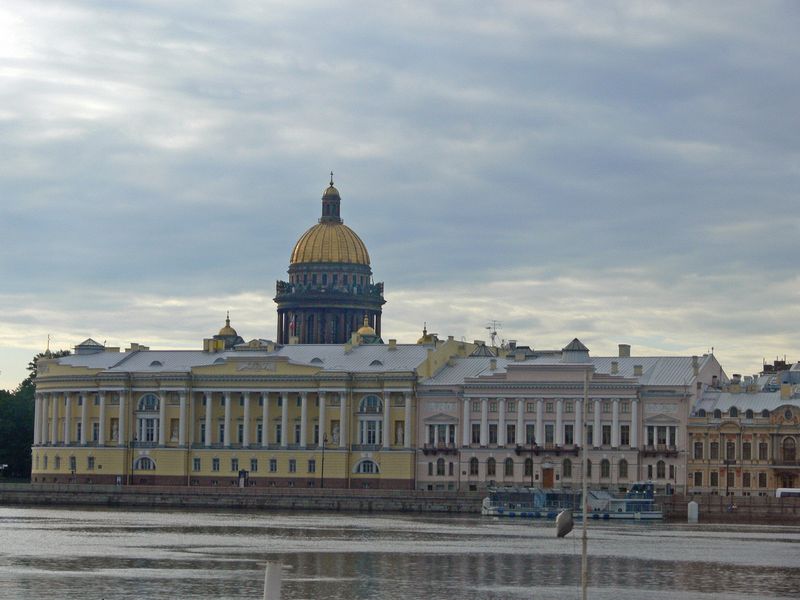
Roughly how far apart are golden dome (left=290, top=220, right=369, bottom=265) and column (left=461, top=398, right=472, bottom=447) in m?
41.6

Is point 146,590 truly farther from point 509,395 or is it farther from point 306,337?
point 306,337

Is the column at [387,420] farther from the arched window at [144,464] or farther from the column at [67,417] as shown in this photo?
the column at [67,417]

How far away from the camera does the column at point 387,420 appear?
131 m

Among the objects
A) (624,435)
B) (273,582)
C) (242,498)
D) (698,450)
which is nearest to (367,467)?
(242,498)

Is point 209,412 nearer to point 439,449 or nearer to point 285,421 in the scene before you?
point 285,421

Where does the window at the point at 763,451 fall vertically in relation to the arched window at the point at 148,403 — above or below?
below

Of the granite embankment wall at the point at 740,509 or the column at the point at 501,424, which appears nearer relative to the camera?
the granite embankment wall at the point at 740,509

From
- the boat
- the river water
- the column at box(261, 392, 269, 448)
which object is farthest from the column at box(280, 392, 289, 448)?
the river water

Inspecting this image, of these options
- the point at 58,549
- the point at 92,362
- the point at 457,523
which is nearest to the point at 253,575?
the point at 58,549

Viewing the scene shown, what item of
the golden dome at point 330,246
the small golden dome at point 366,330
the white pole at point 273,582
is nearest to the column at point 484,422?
the small golden dome at point 366,330

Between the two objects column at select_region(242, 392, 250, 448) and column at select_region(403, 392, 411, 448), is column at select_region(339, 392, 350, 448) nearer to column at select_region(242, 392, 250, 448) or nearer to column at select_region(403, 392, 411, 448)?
column at select_region(403, 392, 411, 448)

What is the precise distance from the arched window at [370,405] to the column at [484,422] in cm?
731

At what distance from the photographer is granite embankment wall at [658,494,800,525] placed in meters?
107

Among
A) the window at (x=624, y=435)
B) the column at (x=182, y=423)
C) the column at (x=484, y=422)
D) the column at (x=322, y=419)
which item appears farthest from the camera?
the column at (x=182, y=423)
